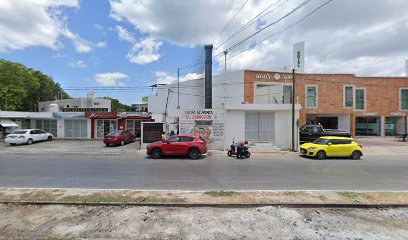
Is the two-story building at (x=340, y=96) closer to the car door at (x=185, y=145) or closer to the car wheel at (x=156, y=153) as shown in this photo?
the car door at (x=185, y=145)

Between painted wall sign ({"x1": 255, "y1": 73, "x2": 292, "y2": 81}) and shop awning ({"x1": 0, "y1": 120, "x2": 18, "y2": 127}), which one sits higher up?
painted wall sign ({"x1": 255, "y1": 73, "x2": 292, "y2": 81})

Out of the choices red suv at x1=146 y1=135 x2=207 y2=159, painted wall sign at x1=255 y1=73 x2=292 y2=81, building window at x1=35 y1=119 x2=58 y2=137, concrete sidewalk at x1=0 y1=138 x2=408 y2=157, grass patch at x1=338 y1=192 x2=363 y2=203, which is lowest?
concrete sidewalk at x1=0 y1=138 x2=408 y2=157

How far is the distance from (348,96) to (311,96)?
17.2 feet

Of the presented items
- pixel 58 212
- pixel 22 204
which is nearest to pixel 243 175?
pixel 58 212

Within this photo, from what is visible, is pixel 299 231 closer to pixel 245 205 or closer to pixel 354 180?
pixel 245 205

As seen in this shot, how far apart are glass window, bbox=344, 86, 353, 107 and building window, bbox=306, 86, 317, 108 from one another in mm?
4261

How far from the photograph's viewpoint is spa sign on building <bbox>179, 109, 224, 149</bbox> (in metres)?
19.1

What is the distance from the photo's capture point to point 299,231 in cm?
446

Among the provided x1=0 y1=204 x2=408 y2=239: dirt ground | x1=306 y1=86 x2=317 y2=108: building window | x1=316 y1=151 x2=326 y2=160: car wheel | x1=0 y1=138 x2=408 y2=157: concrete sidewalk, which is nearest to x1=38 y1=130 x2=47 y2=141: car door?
x1=0 y1=138 x2=408 y2=157: concrete sidewalk

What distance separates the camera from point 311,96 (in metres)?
31.2

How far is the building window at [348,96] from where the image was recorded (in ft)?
103

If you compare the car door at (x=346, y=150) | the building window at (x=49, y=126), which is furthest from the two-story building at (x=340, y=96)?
the building window at (x=49, y=126)

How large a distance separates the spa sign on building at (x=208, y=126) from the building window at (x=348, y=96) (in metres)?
22.2

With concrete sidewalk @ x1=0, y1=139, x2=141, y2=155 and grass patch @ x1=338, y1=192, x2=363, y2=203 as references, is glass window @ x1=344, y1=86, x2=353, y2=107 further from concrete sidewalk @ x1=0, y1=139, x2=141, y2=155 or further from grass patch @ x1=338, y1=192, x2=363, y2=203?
grass patch @ x1=338, y1=192, x2=363, y2=203
